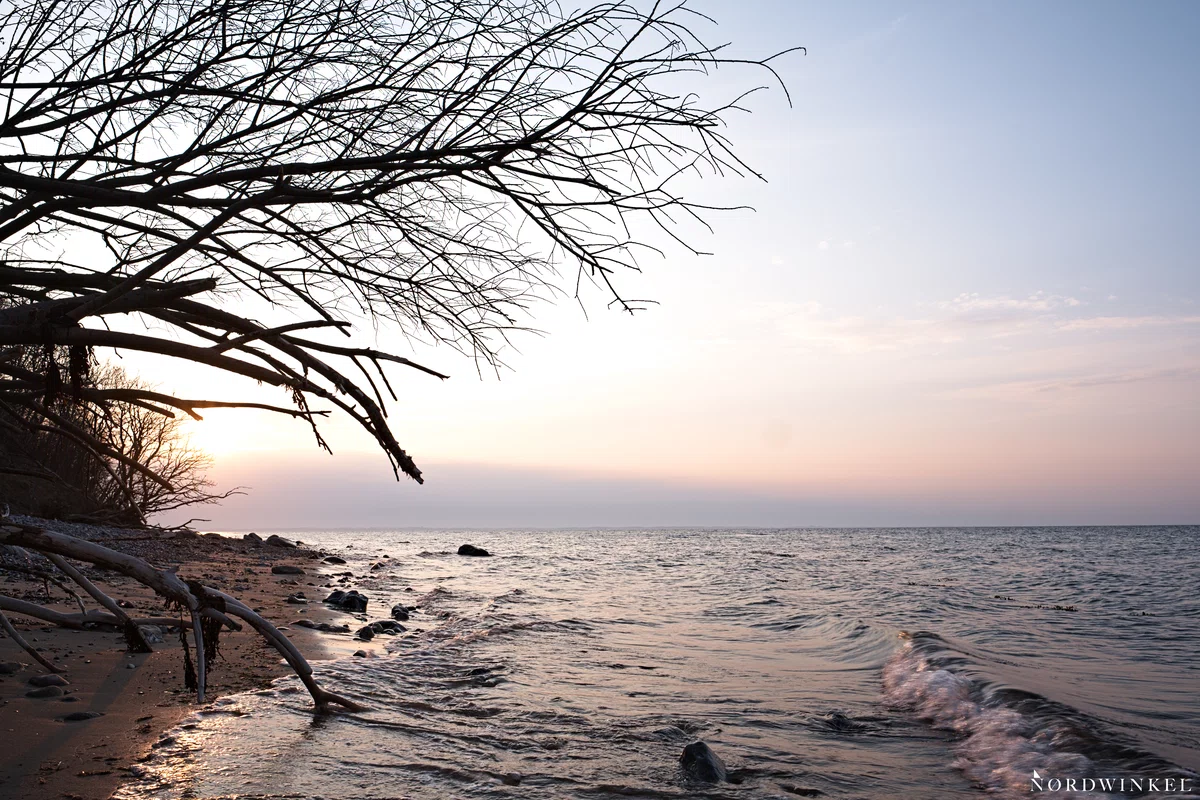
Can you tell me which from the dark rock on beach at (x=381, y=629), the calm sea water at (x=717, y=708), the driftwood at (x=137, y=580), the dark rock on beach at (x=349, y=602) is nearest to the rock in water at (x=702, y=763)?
the calm sea water at (x=717, y=708)

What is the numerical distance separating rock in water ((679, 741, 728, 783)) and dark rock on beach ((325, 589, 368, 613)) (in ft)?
32.3

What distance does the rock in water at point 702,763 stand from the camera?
202 inches

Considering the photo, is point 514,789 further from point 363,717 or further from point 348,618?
point 348,618

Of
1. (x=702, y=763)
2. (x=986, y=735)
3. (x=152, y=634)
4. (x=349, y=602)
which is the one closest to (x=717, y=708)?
(x=702, y=763)

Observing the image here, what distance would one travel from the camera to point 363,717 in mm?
6078

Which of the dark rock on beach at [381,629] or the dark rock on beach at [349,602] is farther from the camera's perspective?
the dark rock on beach at [349,602]

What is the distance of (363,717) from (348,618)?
7050 millimetres

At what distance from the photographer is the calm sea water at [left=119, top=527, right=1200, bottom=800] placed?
493 centimetres

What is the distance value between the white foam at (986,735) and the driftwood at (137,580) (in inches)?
195

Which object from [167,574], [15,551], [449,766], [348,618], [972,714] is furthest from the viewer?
[348,618]

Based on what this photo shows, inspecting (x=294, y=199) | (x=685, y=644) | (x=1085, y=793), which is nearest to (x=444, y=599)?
(x=685, y=644)

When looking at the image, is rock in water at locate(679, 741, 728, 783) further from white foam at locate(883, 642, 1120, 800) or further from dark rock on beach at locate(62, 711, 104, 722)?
dark rock on beach at locate(62, 711, 104, 722)

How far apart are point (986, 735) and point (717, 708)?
2.28 m

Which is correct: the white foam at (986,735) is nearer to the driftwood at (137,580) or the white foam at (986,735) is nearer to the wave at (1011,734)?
the wave at (1011,734)
